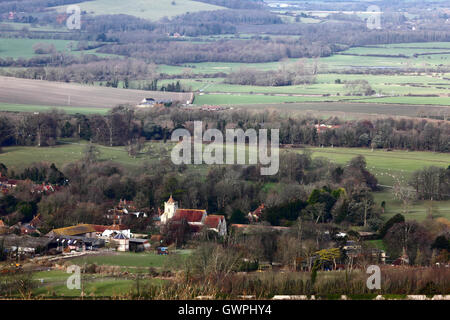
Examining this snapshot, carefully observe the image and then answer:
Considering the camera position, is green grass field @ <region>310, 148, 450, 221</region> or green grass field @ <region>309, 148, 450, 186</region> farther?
green grass field @ <region>309, 148, 450, 186</region>

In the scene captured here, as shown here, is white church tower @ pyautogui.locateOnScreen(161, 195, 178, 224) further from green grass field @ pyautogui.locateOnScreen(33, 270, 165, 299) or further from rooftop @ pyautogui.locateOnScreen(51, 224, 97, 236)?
green grass field @ pyautogui.locateOnScreen(33, 270, 165, 299)

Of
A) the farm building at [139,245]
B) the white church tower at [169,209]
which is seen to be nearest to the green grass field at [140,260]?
the farm building at [139,245]

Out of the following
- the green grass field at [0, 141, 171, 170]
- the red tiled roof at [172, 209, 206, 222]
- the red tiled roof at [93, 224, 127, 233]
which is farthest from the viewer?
the green grass field at [0, 141, 171, 170]

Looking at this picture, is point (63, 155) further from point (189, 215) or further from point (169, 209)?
point (189, 215)

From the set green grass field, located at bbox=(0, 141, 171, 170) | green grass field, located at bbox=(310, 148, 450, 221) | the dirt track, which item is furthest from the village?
the dirt track

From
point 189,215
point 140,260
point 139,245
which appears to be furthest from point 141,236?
point 140,260

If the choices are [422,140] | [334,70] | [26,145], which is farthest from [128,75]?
[422,140]

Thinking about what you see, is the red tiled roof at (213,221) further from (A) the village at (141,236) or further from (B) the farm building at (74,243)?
(B) the farm building at (74,243)
